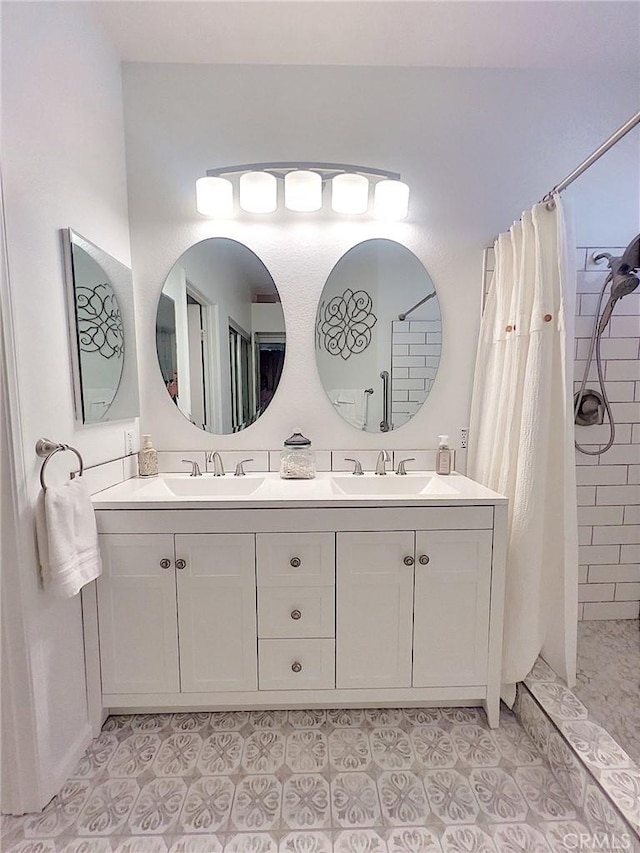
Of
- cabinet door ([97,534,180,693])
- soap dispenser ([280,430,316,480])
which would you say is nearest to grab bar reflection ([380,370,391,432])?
soap dispenser ([280,430,316,480])

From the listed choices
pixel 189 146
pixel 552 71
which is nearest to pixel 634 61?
pixel 552 71

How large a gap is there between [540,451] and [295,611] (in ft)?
3.46

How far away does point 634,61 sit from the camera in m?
1.77

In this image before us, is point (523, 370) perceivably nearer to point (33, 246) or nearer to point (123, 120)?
point (33, 246)

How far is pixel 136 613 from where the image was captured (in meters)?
1.43

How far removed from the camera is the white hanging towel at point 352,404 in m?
1.92

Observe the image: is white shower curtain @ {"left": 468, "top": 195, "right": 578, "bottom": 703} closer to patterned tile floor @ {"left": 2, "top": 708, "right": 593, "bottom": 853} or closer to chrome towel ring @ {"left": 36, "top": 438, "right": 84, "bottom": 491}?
patterned tile floor @ {"left": 2, "top": 708, "right": 593, "bottom": 853}

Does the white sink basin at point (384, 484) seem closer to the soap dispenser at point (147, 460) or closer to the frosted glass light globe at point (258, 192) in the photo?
the soap dispenser at point (147, 460)

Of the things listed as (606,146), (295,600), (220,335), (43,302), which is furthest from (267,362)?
(606,146)

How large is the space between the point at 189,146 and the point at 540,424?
190 cm

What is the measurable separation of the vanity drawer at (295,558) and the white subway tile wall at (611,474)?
134cm

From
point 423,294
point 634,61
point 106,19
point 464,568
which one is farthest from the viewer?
point 423,294

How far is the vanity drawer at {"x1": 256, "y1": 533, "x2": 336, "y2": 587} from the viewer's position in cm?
143

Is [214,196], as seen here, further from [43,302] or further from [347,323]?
[43,302]
